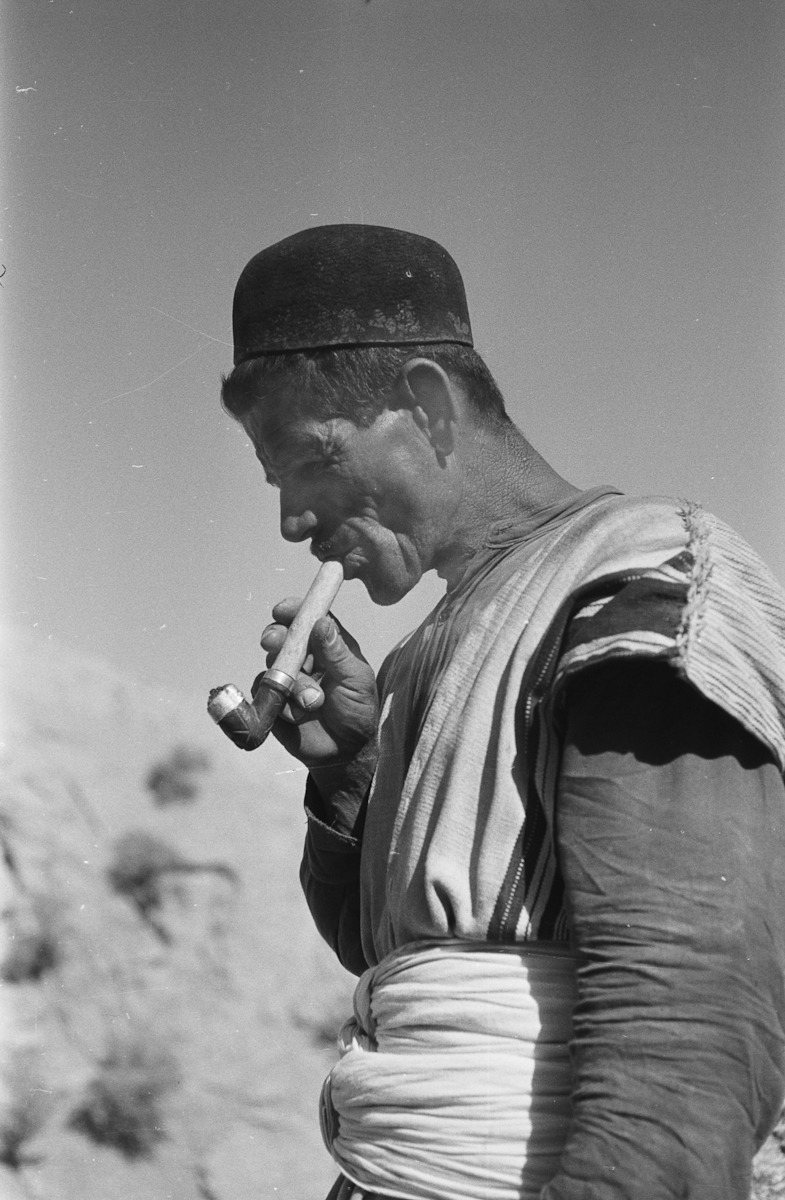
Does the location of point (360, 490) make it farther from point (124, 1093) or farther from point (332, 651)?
point (124, 1093)

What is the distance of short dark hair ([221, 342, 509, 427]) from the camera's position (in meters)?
1.69

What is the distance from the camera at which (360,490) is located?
5.59ft

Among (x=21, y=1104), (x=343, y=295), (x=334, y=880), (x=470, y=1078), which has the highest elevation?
(x=343, y=295)

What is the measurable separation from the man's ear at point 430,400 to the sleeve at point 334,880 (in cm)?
56

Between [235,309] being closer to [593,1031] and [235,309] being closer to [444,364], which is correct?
[444,364]

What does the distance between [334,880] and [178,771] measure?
2.14 meters

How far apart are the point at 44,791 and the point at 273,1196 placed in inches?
53.3

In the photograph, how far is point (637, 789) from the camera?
1227 millimetres

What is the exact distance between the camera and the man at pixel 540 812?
1.18 m

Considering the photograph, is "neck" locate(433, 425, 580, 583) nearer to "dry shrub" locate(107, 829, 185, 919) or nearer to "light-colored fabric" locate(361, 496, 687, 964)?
"light-colored fabric" locate(361, 496, 687, 964)

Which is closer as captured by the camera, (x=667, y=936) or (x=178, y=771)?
(x=667, y=936)

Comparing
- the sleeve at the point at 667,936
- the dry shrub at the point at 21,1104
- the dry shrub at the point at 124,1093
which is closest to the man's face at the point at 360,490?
the sleeve at the point at 667,936

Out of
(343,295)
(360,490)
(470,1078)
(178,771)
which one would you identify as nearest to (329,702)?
(360,490)

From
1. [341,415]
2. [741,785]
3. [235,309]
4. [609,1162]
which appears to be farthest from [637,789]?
[235,309]
